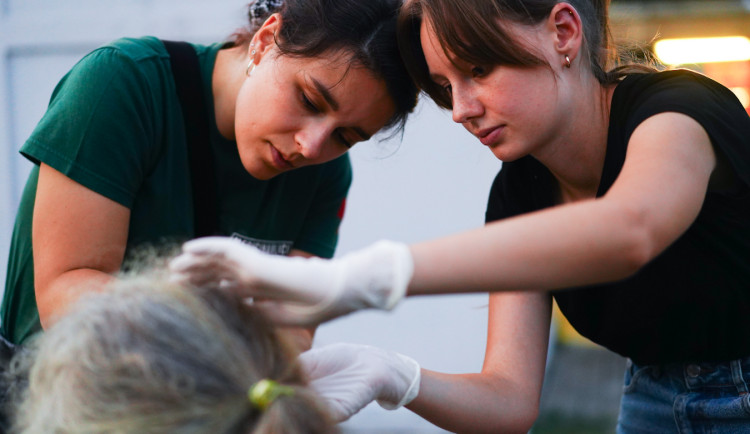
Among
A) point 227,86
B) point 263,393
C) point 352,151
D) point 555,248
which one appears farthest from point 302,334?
point 352,151

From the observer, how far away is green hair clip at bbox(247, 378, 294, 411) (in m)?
1.08

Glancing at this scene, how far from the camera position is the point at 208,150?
83.4 inches

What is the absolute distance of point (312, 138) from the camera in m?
1.96

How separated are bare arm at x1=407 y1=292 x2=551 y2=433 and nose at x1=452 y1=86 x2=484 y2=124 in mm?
555

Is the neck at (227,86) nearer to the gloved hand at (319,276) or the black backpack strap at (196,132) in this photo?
the black backpack strap at (196,132)

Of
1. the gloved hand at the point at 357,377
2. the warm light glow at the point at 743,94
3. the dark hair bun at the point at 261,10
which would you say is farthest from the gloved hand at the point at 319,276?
the warm light glow at the point at 743,94

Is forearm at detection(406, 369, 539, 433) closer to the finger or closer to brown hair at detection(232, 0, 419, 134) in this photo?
the finger

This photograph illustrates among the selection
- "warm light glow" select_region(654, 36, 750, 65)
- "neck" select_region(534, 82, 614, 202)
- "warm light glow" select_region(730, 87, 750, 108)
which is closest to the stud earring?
"neck" select_region(534, 82, 614, 202)

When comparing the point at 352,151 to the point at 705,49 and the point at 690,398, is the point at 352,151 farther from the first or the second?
the point at 705,49

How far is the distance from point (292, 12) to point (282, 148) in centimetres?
38

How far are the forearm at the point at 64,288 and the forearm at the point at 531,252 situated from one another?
3.01 feet

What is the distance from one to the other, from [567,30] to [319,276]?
1.01 m

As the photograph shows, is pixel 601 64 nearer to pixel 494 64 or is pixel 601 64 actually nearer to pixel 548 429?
pixel 494 64

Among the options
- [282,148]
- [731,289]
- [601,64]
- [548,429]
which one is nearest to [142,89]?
[282,148]
